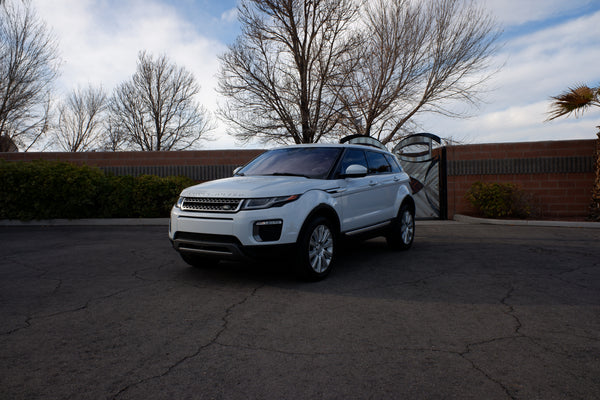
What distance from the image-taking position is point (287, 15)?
66.2 feet

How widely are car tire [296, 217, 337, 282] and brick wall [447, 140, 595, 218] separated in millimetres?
9607

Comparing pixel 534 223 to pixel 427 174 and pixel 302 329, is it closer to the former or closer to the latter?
pixel 427 174

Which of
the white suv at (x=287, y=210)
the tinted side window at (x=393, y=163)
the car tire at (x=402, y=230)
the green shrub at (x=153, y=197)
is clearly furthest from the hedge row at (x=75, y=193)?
the car tire at (x=402, y=230)

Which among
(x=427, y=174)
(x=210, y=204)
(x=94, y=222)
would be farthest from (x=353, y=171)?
(x=94, y=222)

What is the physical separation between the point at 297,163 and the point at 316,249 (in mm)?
1470

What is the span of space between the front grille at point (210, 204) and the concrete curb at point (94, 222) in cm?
764

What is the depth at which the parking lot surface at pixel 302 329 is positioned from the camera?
2859 millimetres

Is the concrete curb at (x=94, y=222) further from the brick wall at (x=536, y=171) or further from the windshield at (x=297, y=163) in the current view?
the brick wall at (x=536, y=171)

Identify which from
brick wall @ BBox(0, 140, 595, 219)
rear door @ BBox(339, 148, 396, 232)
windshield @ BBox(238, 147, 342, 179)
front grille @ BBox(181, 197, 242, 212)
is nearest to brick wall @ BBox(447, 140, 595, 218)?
brick wall @ BBox(0, 140, 595, 219)

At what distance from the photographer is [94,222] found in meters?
12.8

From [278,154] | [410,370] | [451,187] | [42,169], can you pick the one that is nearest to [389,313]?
[410,370]

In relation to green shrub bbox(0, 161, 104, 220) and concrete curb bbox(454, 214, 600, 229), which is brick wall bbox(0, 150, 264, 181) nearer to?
green shrub bbox(0, 161, 104, 220)

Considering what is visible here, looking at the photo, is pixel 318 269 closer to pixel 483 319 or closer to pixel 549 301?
pixel 483 319

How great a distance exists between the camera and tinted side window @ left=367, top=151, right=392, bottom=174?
24.4ft
